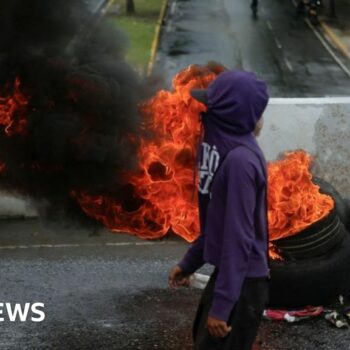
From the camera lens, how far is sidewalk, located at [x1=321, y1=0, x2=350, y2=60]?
2231 centimetres

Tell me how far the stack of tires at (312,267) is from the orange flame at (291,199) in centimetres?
7

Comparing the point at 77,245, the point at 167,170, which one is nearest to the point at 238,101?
the point at 167,170

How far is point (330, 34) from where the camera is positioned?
24234 mm

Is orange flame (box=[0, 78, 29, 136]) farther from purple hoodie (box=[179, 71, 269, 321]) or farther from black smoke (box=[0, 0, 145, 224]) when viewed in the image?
purple hoodie (box=[179, 71, 269, 321])

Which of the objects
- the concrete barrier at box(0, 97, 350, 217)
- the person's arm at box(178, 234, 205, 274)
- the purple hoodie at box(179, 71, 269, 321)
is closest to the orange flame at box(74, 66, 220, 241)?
the person's arm at box(178, 234, 205, 274)

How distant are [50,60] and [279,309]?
242cm

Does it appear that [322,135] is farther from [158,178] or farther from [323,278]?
[158,178]

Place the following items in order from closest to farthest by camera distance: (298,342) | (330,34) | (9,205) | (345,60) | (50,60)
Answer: (50,60), (298,342), (9,205), (345,60), (330,34)

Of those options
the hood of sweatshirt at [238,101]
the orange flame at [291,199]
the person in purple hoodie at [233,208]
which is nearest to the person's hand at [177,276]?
the person in purple hoodie at [233,208]

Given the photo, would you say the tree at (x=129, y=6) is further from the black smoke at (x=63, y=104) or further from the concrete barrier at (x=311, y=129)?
the black smoke at (x=63, y=104)

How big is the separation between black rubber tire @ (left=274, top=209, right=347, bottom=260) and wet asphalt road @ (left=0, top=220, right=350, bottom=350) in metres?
0.50

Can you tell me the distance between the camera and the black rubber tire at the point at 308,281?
471 centimetres

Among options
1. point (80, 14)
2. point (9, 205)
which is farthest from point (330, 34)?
point (80, 14)

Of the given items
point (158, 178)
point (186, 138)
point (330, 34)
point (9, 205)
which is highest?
point (186, 138)
